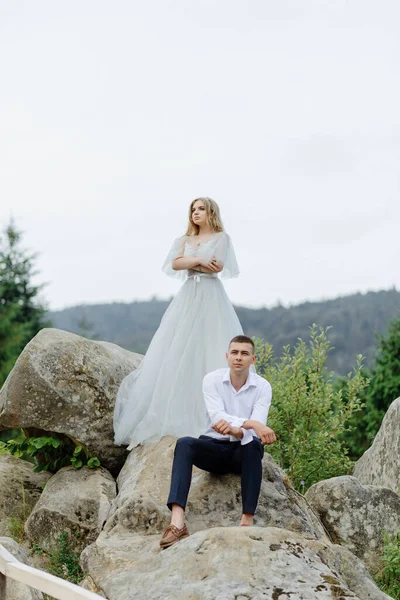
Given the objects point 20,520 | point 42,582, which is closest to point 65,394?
point 20,520

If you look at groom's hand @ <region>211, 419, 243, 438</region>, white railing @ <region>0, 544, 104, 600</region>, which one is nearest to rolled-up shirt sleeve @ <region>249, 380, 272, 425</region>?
groom's hand @ <region>211, 419, 243, 438</region>

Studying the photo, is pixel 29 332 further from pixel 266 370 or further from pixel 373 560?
pixel 373 560

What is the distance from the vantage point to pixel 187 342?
824cm

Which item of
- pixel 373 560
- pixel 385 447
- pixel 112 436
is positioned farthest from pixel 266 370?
pixel 373 560

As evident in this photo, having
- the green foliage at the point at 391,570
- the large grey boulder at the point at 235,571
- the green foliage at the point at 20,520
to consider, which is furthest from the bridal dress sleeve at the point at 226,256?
the large grey boulder at the point at 235,571

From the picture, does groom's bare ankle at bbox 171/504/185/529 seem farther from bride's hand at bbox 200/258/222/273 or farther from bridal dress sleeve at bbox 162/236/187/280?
bridal dress sleeve at bbox 162/236/187/280

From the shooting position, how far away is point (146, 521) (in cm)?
624

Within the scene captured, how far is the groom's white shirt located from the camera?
20.4 ft

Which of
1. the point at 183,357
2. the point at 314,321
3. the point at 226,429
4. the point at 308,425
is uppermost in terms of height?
the point at 314,321

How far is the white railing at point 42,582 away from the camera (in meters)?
A: 3.74

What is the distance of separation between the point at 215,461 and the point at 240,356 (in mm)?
882

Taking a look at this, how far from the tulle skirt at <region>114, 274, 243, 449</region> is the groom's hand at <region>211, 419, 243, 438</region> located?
1.87 metres

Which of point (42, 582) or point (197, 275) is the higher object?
point (197, 275)

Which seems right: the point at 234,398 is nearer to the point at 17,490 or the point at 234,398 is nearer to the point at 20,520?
the point at 20,520
